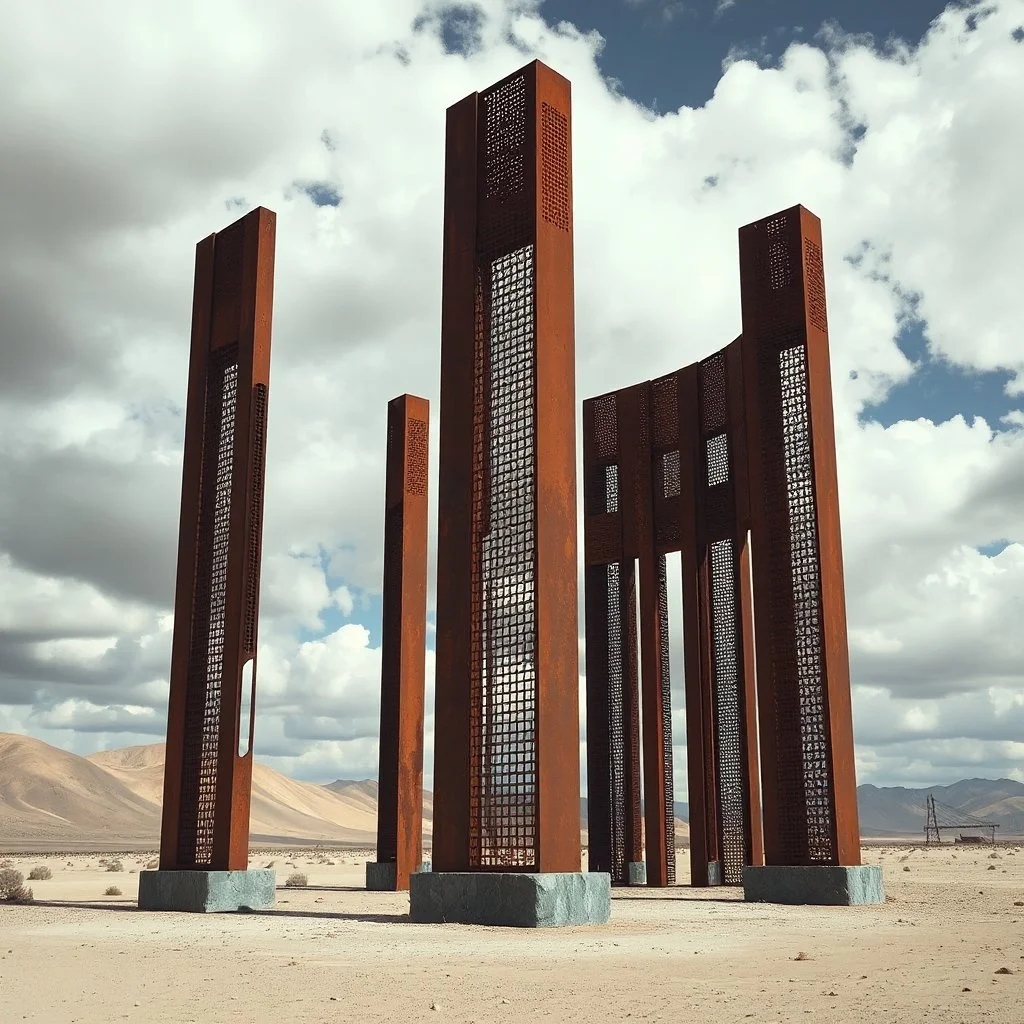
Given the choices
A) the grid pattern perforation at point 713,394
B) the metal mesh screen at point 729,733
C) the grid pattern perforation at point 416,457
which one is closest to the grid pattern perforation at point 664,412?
the grid pattern perforation at point 713,394

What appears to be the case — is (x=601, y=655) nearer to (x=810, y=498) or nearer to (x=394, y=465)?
(x=394, y=465)

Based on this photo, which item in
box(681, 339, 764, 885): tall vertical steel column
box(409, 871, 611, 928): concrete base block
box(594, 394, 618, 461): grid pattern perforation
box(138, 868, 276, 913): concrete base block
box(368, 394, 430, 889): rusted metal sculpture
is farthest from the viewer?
box(594, 394, 618, 461): grid pattern perforation

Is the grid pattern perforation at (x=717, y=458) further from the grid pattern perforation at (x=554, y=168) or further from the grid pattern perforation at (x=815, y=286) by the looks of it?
the grid pattern perforation at (x=554, y=168)

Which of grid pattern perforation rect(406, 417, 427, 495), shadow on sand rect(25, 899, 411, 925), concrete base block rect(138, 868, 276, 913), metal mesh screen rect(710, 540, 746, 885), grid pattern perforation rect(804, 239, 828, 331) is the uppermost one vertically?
grid pattern perforation rect(804, 239, 828, 331)

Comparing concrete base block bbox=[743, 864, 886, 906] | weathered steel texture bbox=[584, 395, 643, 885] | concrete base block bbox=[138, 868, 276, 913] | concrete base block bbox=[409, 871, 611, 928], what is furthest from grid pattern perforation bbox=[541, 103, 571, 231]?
weathered steel texture bbox=[584, 395, 643, 885]

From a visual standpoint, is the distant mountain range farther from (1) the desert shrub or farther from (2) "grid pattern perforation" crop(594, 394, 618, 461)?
(2) "grid pattern perforation" crop(594, 394, 618, 461)

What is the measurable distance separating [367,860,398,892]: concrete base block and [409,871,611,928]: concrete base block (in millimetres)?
8187

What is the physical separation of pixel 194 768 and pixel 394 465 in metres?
7.09

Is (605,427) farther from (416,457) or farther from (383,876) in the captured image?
(383,876)

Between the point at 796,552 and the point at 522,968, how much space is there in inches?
355

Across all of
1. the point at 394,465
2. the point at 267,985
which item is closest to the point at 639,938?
the point at 267,985

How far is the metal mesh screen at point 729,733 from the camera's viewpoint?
800 inches

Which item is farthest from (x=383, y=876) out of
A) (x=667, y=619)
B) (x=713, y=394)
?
(x=713, y=394)

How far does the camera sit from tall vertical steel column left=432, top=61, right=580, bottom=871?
11.3 meters
